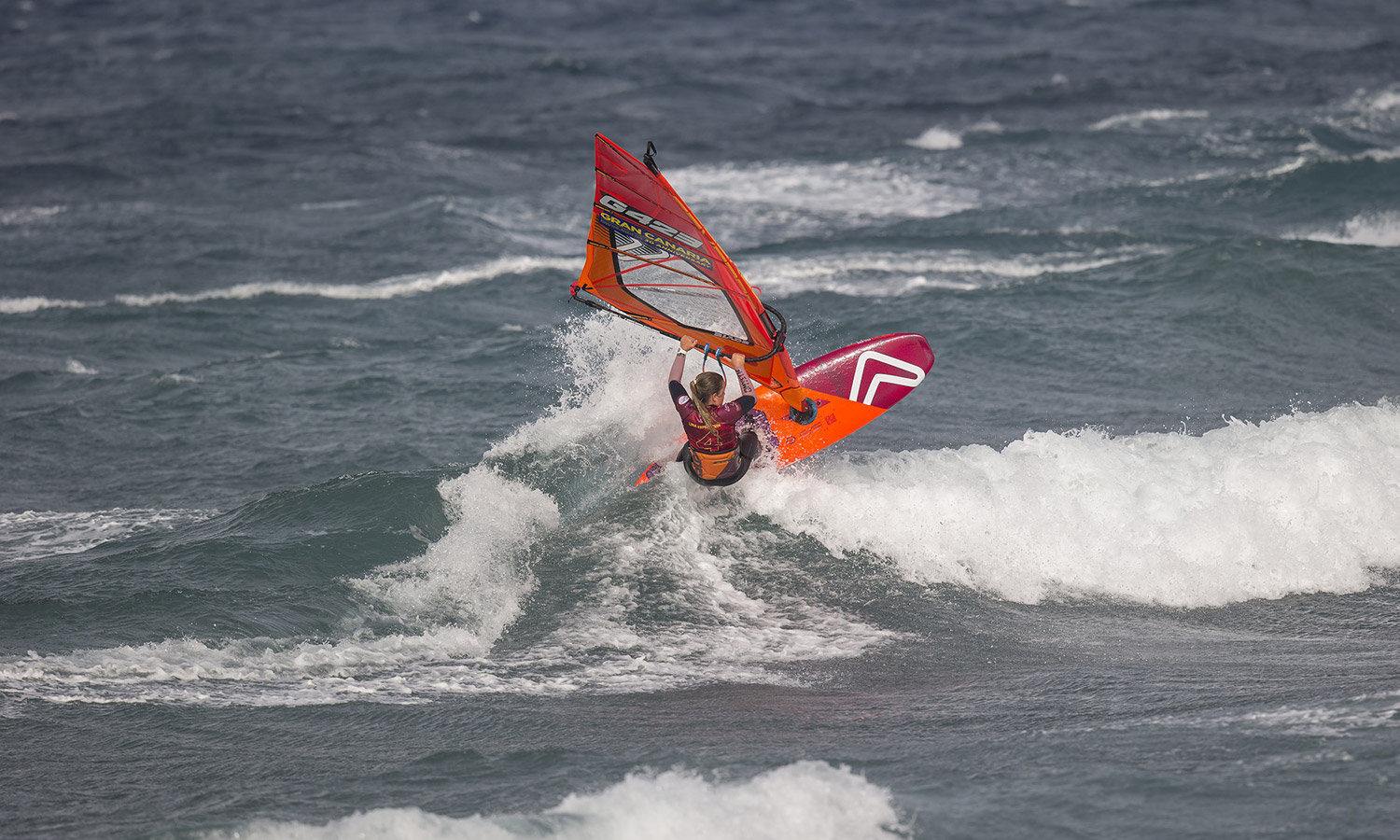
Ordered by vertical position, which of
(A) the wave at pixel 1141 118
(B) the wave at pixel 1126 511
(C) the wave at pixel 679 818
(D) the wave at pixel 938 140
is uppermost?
(A) the wave at pixel 1141 118

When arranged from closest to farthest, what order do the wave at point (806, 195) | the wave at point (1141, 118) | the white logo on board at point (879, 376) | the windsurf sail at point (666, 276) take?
the windsurf sail at point (666, 276)
the white logo on board at point (879, 376)
the wave at point (806, 195)
the wave at point (1141, 118)

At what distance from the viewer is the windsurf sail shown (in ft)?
28.8

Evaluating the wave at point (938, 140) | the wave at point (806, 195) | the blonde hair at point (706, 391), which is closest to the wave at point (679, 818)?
the blonde hair at point (706, 391)

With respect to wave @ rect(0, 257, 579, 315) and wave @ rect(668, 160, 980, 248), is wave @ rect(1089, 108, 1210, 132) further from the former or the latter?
wave @ rect(0, 257, 579, 315)

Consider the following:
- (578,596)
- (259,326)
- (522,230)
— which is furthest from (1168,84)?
(578,596)

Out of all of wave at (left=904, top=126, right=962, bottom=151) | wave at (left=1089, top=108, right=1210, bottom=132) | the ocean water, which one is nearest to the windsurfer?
the ocean water

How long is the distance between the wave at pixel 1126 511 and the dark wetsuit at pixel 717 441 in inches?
16.8

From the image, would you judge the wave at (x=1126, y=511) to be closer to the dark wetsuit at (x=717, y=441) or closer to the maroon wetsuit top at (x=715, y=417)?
the dark wetsuit at (x=717, y=441)

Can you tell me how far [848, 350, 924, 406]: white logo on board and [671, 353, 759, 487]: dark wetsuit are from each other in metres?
0.92

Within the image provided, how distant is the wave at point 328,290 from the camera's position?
55.3 ft

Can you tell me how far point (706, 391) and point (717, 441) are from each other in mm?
451

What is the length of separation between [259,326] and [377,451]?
18.1ft

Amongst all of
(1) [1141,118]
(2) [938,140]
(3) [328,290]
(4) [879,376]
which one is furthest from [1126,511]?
(1) [1141,118]

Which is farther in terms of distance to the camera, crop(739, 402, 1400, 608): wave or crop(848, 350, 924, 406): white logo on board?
crop(848, 350, 924, 406): white logo on board
